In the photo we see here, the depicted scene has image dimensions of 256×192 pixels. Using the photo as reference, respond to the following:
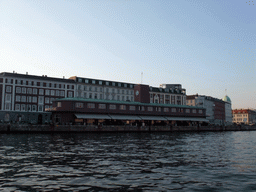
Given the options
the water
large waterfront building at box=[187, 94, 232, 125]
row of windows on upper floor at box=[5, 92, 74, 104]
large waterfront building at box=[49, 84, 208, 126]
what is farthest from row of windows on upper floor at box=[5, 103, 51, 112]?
large waterfront building at box=[187, 94, 232, 125]

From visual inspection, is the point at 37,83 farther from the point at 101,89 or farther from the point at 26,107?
the point at 101,89

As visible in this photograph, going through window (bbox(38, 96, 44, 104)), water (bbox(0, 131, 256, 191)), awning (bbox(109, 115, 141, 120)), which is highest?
window (bbox(38, 96, 44, 104))

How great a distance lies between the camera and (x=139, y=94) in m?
105

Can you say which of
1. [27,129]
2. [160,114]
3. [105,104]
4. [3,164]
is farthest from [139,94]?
[3,164]

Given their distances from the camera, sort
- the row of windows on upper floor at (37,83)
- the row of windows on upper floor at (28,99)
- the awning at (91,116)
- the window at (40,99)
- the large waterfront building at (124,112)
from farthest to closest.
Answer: the window at (40,99), the row of windows on upper floor at (37,83), the row of windows on upper floor at (28,99), the large waterfront building at (124,112), the awning at (91,116)

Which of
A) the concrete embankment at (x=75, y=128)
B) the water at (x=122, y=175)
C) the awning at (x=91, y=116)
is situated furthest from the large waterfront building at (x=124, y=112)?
the water at (x=122, y=175)

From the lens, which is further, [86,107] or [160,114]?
[160,114]

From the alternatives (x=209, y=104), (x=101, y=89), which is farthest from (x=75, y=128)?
(x=209, y=104)

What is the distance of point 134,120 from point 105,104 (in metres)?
13.4

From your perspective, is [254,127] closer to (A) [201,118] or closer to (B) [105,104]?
(A) [201,118]

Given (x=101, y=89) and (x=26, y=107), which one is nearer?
(x=26, y=107)

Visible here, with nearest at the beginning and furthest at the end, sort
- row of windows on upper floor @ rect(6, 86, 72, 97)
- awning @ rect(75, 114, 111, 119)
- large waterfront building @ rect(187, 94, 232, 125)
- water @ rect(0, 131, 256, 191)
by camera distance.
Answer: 1. water @ rect(0, 131, 256, 191)
2. awning @ rect(75, 114, 111, 119)
3. row of windows on upper floor @ rect(6, 86, 72, 97)
4. large waterfront building @ rect(187, 94, 232, 125)

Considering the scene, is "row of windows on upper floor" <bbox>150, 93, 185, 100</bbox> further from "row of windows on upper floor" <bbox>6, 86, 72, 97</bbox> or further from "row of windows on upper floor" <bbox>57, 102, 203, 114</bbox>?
"row of windows on upper floor" <bbox>6, 86, 72, 97</bbox>

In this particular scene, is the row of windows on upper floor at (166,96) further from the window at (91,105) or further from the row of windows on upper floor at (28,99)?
the window at (91,105)
